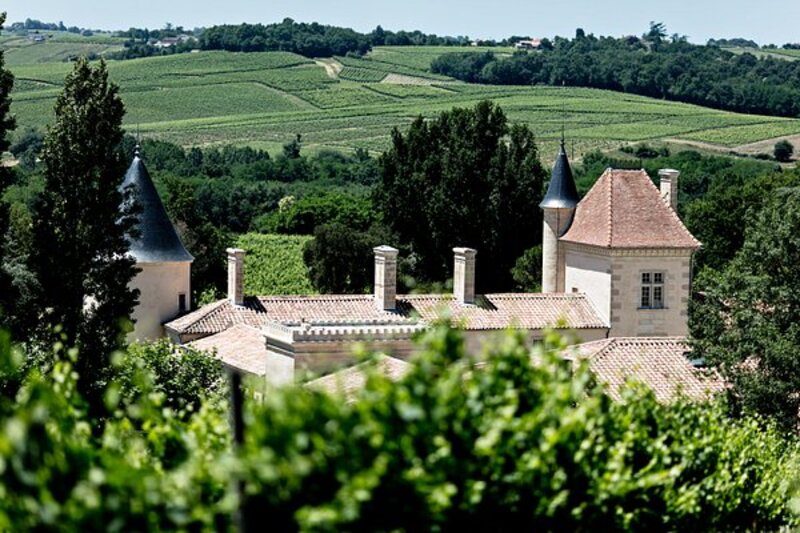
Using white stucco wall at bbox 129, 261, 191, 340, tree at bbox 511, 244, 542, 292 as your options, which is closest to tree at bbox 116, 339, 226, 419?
white stucco wall at bbox 129, 261, 191, 340

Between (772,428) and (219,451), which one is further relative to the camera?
(772,428)

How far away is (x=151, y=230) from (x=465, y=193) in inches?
692

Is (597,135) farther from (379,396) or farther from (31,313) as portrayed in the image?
(379,396)

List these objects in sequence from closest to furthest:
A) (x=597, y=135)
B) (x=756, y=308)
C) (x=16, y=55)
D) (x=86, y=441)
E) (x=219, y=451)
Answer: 1. (x=86, y=441)
2. (x=219, y=451)
3. (x=756, y=308)
4. (x=597, y=135)
5. (x=16, y=55)

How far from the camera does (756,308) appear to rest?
27.9 meters

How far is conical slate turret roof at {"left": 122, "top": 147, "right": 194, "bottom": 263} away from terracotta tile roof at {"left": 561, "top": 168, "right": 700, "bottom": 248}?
34.1 feet

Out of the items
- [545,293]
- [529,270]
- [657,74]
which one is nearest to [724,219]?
[529,270]

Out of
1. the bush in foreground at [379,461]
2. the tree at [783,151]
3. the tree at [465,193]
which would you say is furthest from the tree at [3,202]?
the tree at [783,151]

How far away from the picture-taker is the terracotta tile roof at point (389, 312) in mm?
38188

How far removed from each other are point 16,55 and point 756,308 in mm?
A: 139866

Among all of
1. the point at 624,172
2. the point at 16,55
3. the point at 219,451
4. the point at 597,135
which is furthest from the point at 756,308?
the point at 16,55

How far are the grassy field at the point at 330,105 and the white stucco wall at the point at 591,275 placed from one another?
59.0m

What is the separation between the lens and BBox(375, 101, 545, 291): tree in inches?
2137

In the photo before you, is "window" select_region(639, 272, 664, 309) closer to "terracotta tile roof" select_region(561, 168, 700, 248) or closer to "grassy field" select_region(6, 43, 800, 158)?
"terracotta tile roof" select_region(561, 168, 700, 248)
